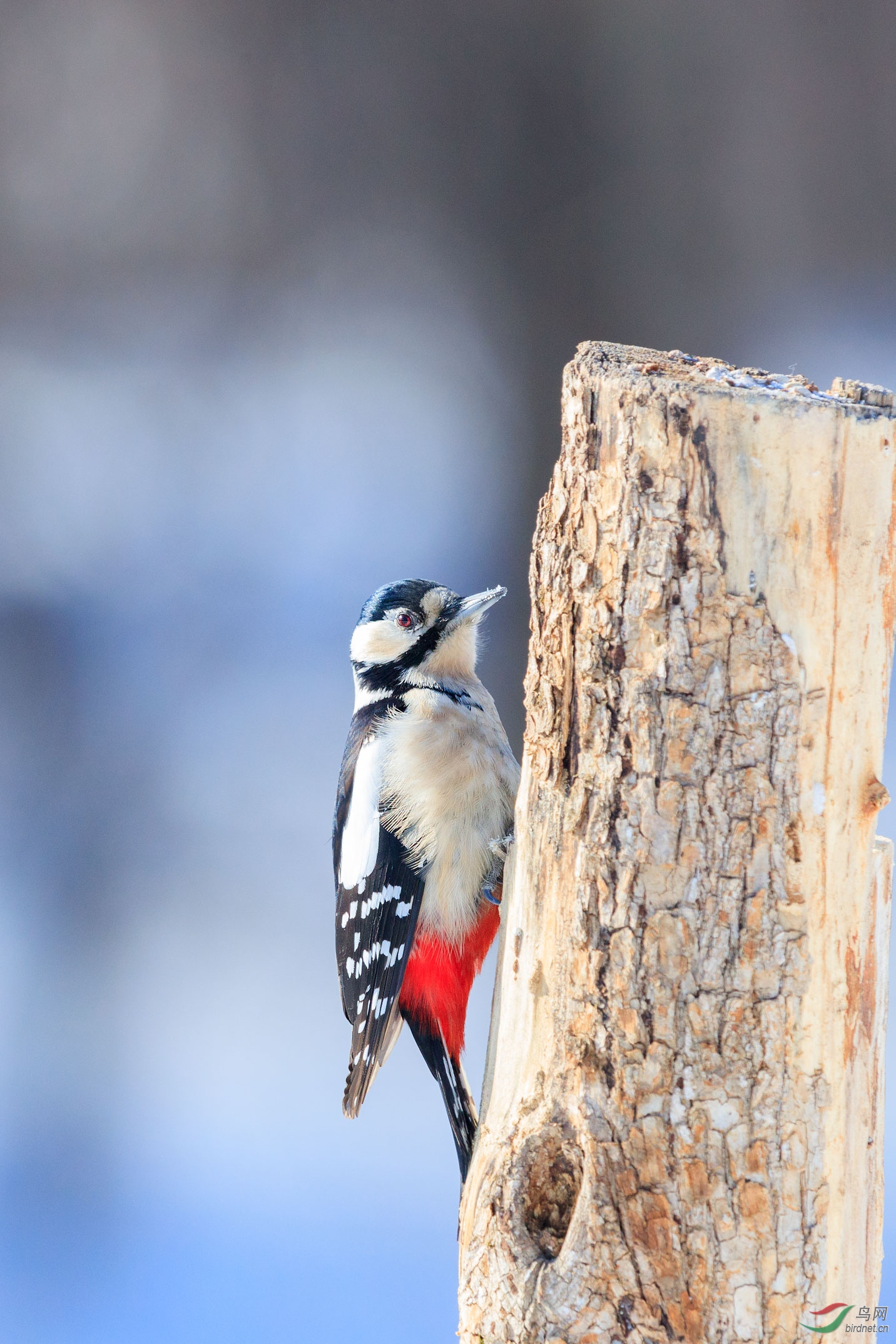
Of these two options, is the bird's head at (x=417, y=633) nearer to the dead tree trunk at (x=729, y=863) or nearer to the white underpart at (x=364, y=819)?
the white underpart at (x=364, y=819)

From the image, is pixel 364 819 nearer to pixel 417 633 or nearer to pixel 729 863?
pixel 417 633

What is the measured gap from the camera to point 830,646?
0.75m

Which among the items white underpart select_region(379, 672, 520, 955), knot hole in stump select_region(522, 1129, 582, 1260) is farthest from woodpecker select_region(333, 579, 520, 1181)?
knot hole in stump select_region(522, 1129, 582, 1260)

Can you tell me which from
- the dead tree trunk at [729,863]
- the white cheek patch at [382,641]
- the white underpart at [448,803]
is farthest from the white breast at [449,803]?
the dead tree trunk at [729,863]

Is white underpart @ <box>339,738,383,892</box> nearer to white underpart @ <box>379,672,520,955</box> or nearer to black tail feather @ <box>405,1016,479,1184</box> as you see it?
white underpart @ <box>379,672,520,955</box>

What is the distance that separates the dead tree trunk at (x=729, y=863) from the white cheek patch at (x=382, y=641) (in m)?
0.48

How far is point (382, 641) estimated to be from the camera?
1.26 metres

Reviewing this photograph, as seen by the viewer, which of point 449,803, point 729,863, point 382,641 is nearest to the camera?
point 729,863

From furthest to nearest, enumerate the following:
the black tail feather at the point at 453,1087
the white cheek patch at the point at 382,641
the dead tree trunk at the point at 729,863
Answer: the white cheek patch at the point at 382,641 → the black tail feather at the point at 453,1087 → the dead tree trunk at the point at 729,863

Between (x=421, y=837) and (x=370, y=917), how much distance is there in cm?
11

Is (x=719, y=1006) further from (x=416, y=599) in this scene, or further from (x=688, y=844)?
(x=416, y=599)

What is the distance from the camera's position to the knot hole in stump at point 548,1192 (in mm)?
818

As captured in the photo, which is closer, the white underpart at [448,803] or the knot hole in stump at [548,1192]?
the knot hole in stump at [548,1192]

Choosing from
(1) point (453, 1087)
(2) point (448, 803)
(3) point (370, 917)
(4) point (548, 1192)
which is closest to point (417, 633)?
(2) point (448, 803)
